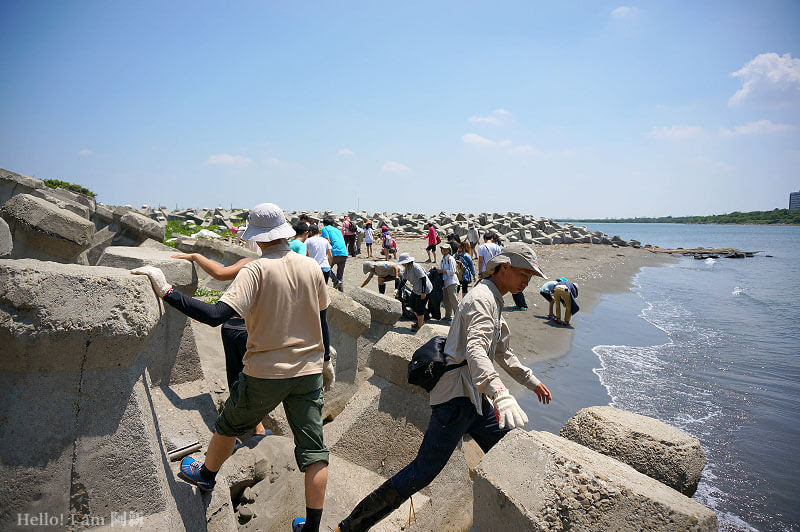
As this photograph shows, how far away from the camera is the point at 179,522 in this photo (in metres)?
1.76

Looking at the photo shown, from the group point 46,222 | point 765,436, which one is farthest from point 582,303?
point 46,222

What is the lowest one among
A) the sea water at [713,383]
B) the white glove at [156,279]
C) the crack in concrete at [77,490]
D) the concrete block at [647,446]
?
the sea water at [713,383]

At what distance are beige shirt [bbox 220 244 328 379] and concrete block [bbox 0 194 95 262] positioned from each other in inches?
71.9

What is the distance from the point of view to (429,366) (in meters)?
2.47

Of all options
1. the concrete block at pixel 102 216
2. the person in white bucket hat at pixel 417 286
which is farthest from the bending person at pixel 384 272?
the concrete block at pixel 102 216

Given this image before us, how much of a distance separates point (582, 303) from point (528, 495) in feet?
40.4

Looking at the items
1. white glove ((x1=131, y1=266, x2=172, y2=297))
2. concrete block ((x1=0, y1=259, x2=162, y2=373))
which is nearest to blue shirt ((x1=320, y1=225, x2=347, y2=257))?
white glove ((x1=131, y1=266, x2=172, y2=297))

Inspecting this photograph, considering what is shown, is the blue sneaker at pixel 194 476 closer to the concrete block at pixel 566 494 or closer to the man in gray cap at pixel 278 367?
the man in gray cap at pixel 278 367

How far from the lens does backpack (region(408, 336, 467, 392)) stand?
246cm

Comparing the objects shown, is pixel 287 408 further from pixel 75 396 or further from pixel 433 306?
pixel 433 306

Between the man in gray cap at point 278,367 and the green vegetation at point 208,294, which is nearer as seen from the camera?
the man in gray cap at point 278,367

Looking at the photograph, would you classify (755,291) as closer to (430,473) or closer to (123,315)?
(430,473)

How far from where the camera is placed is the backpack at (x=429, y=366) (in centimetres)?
246

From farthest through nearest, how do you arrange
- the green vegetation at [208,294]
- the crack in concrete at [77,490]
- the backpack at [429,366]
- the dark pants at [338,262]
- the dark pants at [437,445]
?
the dark pants at [338,262], the green vegetation at [208,294], the backpack at [429,366], the dark pants at [437,445], the crack in concrete at [77,490]
